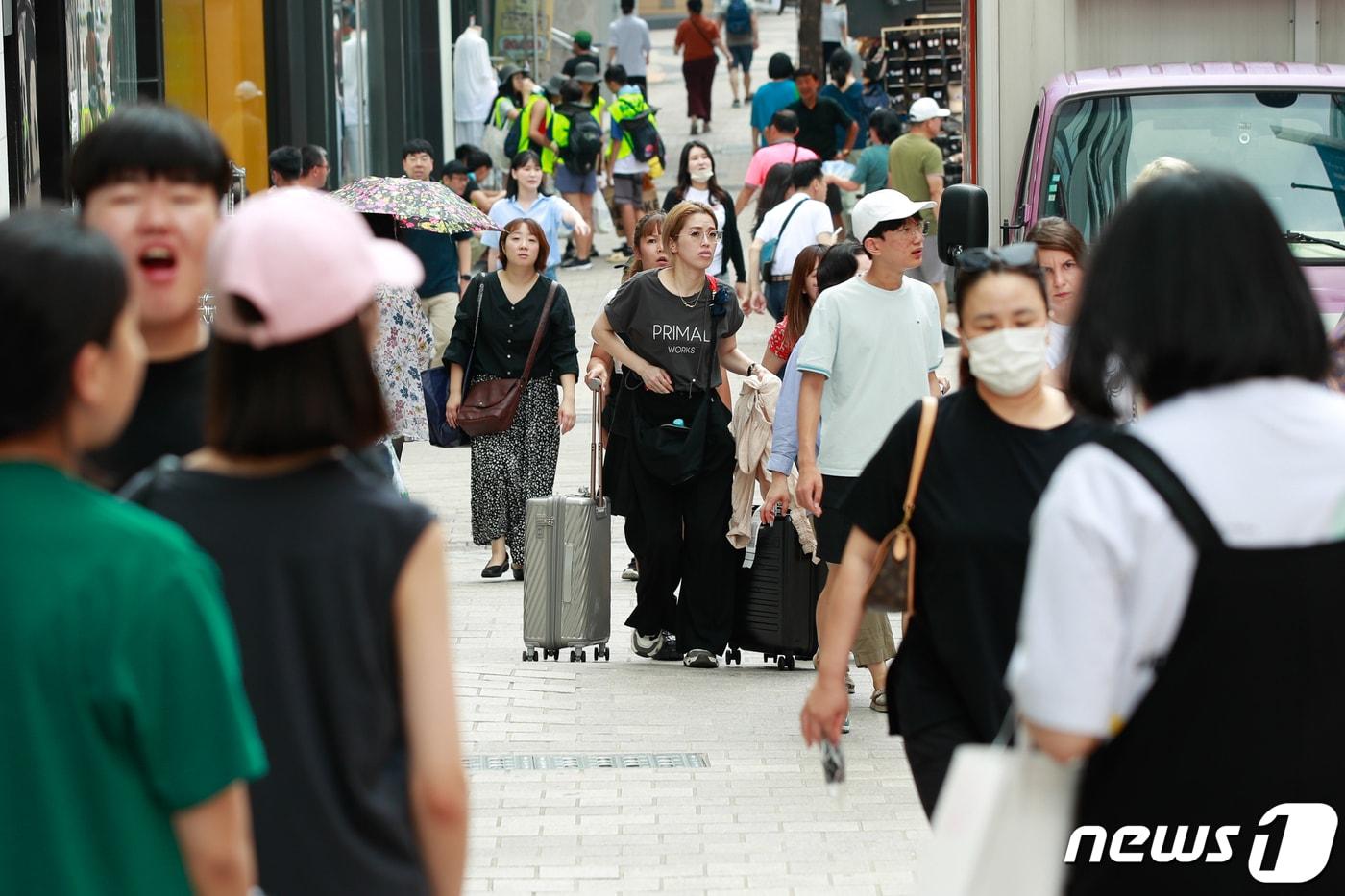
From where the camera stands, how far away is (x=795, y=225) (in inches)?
570

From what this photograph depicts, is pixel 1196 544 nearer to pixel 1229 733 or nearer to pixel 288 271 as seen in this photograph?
pixel 1229 733

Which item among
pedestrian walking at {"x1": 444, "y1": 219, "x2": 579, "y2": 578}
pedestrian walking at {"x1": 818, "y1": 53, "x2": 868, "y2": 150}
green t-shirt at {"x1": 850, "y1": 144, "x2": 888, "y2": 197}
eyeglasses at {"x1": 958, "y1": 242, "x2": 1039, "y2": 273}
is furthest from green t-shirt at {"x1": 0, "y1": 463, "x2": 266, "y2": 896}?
pedestrian walking at {"x1": 818, "y1": 53, "x2": 868, "y2": 150}

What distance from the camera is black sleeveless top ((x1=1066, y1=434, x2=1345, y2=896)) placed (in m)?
2.70

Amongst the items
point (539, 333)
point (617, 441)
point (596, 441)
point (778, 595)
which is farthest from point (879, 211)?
point (539, 333)

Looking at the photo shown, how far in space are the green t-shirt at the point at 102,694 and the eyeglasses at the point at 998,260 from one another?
2.26 metres

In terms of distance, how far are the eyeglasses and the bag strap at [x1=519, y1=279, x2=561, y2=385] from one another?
20.1ft

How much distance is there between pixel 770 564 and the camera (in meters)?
8.80

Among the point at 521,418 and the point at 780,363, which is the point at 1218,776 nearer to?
the point at 780,363

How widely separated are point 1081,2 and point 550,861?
21.3ft

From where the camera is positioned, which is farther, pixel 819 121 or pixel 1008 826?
pixel 819 121

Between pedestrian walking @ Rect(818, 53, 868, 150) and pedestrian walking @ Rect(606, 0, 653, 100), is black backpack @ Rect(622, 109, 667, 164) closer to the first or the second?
pedestrian walking @ Rect(818, 53, 868, 150)

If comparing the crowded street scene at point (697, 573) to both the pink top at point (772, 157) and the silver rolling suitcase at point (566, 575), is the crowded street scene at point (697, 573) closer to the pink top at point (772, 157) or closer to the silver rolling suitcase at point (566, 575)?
the silver rolling suitcase at point (566, 575)

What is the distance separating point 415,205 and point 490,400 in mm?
1040

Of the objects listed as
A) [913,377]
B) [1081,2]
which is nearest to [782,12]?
[1081,2]
